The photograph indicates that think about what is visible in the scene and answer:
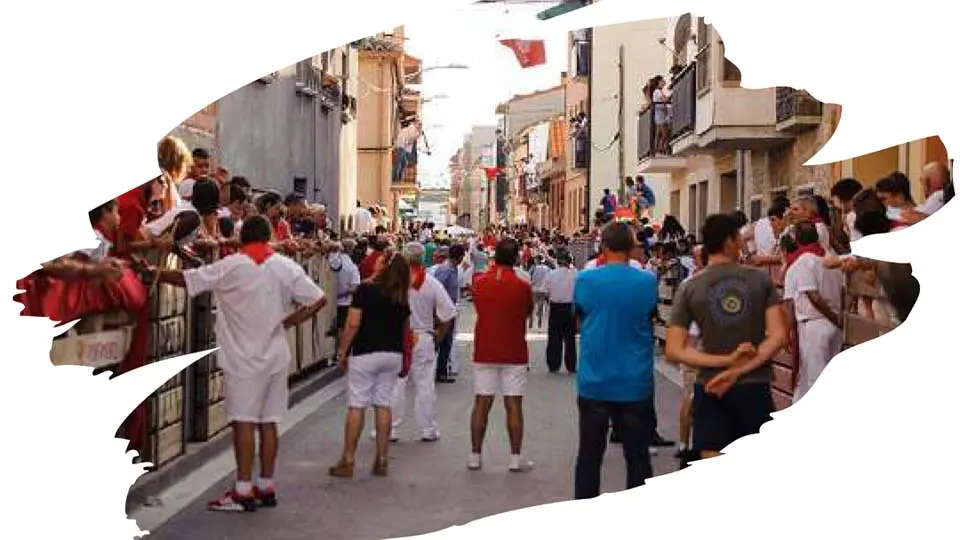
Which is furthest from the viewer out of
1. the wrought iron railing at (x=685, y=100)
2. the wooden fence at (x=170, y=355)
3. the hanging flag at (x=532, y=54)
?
the hanging flag at (x=532, y=54)

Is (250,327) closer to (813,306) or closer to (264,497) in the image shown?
(264,497)

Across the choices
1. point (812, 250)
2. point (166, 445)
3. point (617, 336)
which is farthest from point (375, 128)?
point (617, 336)

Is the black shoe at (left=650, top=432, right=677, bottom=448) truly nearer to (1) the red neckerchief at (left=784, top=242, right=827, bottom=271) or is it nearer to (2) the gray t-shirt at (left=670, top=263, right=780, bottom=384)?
(1) the red neckerchief at (left=784, top=242, right=827, bottom=271)

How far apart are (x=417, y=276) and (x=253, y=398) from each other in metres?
3.97

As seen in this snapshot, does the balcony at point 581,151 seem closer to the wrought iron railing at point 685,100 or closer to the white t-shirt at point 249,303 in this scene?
the wrought iron railing at point 685,100

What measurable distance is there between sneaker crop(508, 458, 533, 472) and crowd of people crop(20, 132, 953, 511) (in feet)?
0.08

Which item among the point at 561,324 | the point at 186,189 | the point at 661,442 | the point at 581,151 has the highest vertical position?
the point at 581,151

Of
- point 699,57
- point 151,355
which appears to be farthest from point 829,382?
point 699,57

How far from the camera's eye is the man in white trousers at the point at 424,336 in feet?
42.4

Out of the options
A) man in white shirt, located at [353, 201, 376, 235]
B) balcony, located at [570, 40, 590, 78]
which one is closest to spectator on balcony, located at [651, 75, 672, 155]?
man in white shirt, located at [353, 201, 376, 235]

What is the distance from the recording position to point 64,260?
7.05m

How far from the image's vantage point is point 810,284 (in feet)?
34.7

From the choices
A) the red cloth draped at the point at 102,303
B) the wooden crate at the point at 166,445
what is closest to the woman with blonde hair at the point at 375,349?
the wooden crate at the point at 166,445

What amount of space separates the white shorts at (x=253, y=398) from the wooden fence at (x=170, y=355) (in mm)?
500
